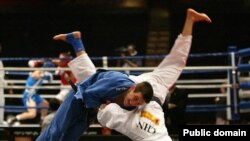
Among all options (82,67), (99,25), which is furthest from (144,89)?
(99,25)

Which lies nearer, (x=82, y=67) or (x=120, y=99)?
(x=120, y=99)

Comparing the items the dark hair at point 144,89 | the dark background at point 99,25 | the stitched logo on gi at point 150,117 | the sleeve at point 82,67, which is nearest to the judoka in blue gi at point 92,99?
the dark hair at point 144,89

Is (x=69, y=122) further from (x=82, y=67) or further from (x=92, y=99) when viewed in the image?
(x=82, y=67)

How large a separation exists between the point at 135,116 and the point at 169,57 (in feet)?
1.92

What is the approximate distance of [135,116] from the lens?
3154 mm

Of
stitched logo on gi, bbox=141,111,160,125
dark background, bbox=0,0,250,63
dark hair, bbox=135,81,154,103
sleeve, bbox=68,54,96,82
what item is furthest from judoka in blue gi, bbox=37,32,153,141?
dark background, bbox=0,0,250,63

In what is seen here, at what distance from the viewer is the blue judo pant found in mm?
3205

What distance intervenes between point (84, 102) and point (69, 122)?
18 centimetres

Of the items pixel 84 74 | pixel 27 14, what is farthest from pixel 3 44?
pixel 84 74

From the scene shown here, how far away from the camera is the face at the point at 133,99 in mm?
2924

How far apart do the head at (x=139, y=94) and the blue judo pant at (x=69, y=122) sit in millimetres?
395

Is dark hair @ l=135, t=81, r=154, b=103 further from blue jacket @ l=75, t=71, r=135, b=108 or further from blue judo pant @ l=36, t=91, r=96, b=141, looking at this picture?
blue judo pant @ l=36, t=91, r=96, b=141

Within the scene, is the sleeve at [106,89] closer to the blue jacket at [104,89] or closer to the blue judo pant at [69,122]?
the blue jacket at [104,89]

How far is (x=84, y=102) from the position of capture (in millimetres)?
3146
